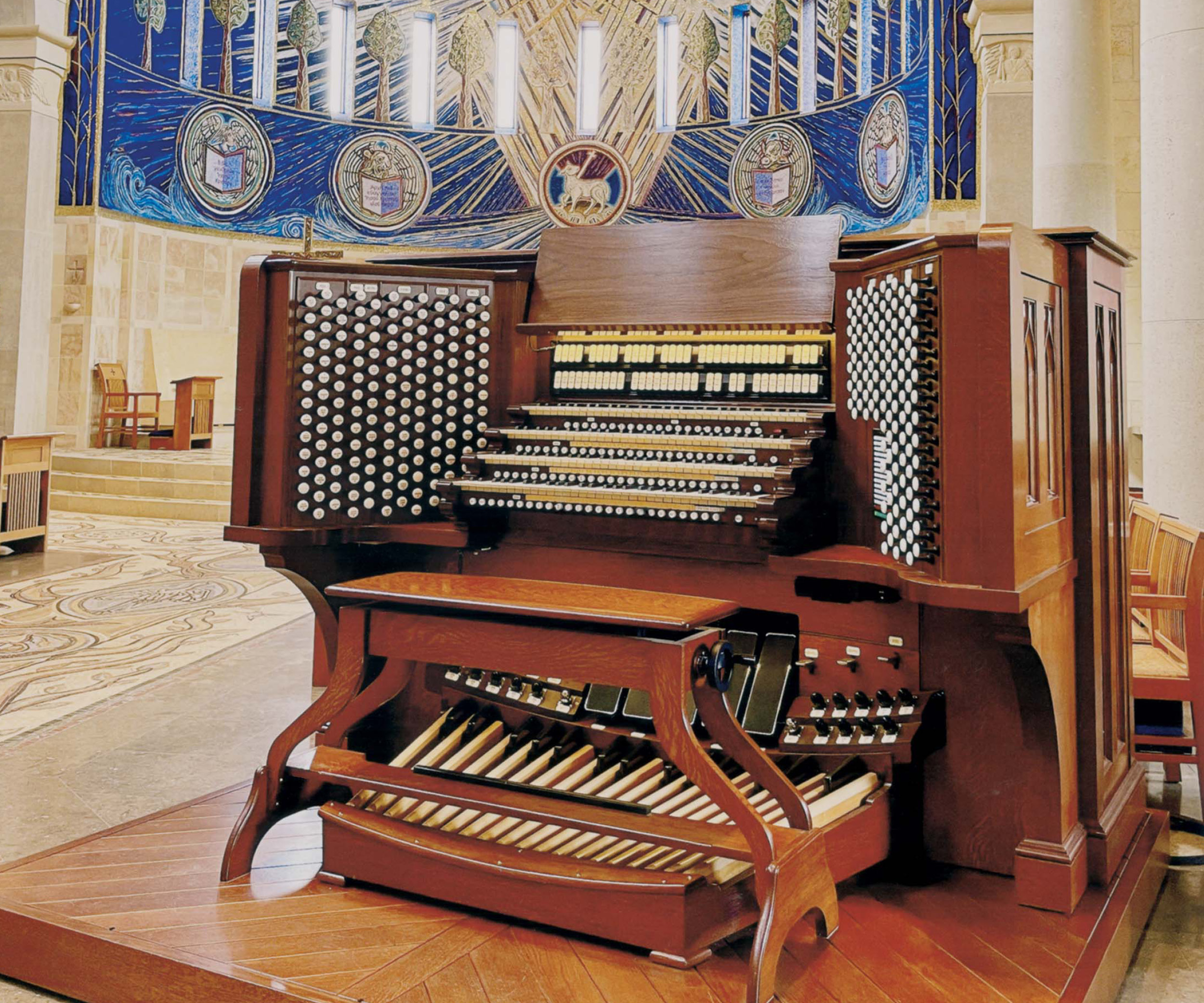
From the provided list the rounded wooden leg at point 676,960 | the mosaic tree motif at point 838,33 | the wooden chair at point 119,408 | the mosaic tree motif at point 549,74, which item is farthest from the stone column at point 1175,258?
the mosaic tree motif at point 549,74

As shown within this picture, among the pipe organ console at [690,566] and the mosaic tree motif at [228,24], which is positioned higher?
the mosaic tree motif at [228,24]

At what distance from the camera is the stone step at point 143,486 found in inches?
441

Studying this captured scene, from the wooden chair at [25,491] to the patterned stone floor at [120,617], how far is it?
0.26 metres

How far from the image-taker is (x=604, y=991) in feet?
6.49

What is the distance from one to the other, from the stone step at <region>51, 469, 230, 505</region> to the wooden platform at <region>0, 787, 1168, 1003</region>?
8.94 meters

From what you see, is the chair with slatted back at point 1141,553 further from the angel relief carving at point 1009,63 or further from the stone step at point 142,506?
the stone step at point 142,506

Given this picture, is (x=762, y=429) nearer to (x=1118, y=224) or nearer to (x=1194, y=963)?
(x=1194, y=963)

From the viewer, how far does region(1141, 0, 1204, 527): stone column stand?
442 cm

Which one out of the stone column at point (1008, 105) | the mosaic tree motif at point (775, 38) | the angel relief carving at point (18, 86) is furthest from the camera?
the mosaic tree motif at point (775, 38)

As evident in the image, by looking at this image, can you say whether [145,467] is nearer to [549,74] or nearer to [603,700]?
[549,74]

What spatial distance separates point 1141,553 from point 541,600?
8.79ft

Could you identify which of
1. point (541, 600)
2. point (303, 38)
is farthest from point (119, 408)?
point (541, 600)

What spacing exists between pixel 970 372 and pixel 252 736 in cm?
296

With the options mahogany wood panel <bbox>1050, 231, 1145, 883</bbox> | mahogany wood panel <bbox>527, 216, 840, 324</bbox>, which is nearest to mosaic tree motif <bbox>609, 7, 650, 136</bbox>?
mahogany wood panel <bbox>527, 216, 840, 324</bbox>
